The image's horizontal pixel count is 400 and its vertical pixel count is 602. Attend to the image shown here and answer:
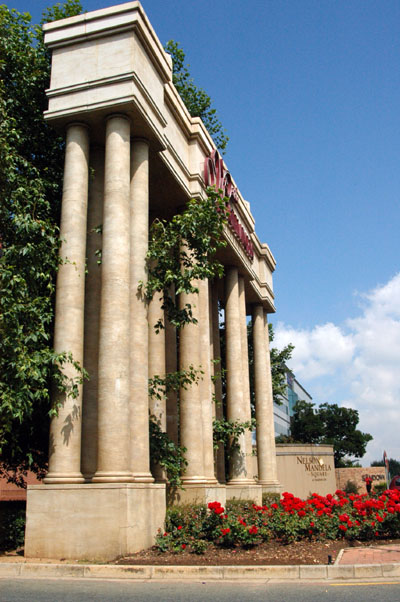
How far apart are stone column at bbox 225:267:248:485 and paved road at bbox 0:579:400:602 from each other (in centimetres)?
1576

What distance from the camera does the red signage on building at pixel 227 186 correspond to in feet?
74.7

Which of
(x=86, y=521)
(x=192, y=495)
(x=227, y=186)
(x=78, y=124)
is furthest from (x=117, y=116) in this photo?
(x=192, y=495)

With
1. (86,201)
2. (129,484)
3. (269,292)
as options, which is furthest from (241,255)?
(129,484)

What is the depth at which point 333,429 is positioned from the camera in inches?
4070

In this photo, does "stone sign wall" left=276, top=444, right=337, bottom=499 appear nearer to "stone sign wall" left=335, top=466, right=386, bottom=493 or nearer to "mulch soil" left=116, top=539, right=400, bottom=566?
"stone sign wall" left=335, top=466, right=386, bottom=493

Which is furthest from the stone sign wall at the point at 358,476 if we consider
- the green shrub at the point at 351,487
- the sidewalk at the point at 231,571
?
the sidewalk at the point at 231,571

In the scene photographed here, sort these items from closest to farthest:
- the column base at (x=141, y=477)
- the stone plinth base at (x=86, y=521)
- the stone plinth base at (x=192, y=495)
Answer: the stone plinth base at (x=86, y=521)
the column base at (x=141, y=477)
the stone plinth base at (x=192, y=495)

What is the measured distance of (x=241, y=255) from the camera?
27.4 meters

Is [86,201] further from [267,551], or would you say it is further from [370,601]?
[370,601]

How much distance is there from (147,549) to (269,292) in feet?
75.5

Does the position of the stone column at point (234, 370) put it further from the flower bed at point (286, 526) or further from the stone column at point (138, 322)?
the stone column at point (138, 322)

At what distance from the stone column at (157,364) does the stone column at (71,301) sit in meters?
3.84

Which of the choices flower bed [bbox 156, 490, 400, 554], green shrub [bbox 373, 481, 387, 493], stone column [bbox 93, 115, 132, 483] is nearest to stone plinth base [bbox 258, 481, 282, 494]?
green shrub [bbox 373, 481, 387, 493]

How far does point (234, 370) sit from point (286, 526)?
1365 cm
